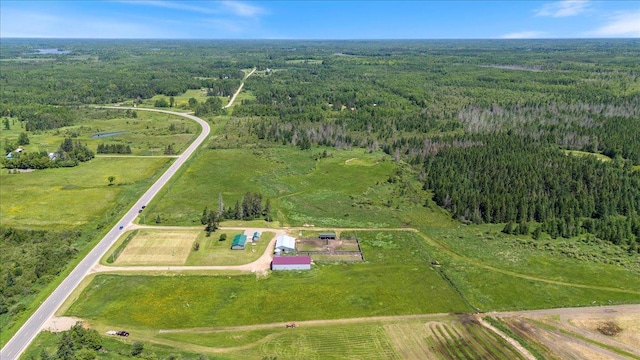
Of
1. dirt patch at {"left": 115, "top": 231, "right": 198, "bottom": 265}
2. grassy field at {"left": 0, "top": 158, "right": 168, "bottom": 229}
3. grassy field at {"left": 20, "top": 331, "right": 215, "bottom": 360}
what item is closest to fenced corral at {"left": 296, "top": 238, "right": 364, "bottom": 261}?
dirt patch at {"left": 115, "top": 231, "right": 198, "bottom": 265}

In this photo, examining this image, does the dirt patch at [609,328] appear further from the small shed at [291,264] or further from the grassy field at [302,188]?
the small shed at [291,264]

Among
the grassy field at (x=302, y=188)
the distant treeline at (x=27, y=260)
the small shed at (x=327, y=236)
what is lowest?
the distant treeline at (x=27, y=260)

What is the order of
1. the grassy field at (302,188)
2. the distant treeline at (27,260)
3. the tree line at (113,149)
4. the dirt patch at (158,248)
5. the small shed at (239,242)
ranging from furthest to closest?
the tree line at (113,149)
the grassy field at (302,188)
the small shed at (239,242)
the dirt patch at (158,248)
the distant treeline at (27,260)

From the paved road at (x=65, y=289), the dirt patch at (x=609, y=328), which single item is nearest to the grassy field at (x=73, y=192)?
the paved road at (x=65, y=289)

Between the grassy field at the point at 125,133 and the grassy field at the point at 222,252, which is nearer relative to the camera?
the grassy field at the point at 222,252

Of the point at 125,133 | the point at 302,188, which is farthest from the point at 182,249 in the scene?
the point at 125,133

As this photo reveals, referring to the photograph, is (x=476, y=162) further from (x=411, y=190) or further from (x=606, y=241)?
(x=606, y=241)

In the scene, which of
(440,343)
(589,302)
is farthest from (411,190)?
(440,343)
